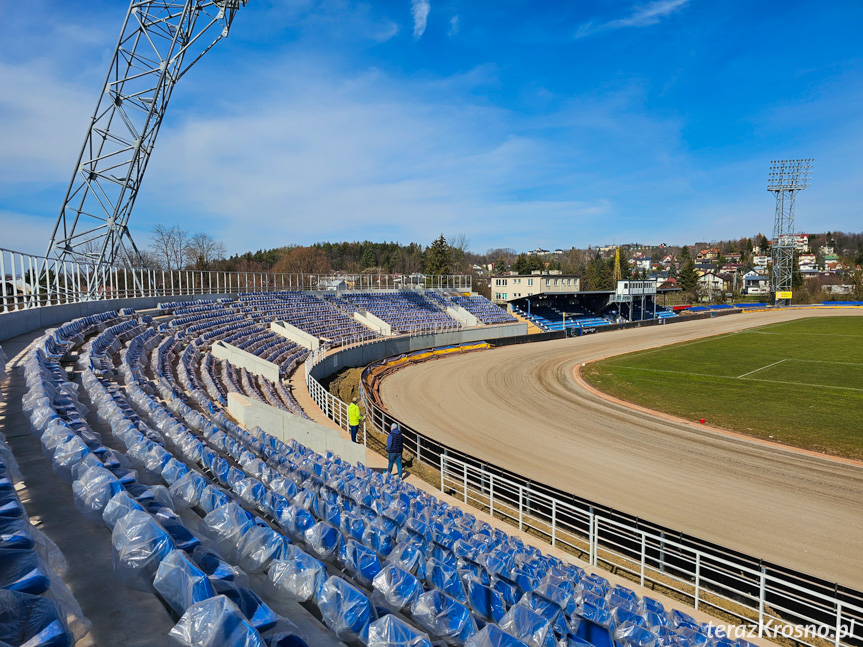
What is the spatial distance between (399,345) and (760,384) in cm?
2570

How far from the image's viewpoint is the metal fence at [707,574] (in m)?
7.03

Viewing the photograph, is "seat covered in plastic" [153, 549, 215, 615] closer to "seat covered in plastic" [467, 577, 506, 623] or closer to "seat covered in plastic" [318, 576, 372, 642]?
"seat covered in plastic" [318, 576, 372, 642]

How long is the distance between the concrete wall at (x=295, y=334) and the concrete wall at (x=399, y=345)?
6.54 ft

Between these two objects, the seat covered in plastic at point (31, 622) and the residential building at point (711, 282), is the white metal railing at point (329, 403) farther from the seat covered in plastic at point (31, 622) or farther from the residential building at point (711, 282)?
the residential building at point (711, 282)

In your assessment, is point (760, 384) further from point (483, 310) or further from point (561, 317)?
point (561, 317)

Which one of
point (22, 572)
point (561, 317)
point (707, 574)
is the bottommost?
point (707, 574)

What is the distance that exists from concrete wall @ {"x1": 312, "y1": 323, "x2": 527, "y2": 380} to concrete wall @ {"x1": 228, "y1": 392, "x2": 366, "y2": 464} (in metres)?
13.1

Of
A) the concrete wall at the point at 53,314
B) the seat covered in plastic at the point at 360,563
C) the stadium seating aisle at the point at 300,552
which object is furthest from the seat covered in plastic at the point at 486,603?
the concrete wall at the point at 53,314

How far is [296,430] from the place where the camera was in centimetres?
1312

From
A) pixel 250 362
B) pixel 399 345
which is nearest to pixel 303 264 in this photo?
pixel 399 345

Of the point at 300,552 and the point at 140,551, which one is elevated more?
the point at 140,551

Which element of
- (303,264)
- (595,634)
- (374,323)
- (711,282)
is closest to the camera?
(595,634)

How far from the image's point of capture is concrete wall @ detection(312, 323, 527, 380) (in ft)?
99.8

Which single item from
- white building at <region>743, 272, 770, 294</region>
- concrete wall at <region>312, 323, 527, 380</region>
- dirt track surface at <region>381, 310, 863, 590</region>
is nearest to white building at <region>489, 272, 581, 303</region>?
concrete wall at <region>312, 323, 527, 380</region>
